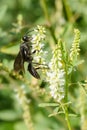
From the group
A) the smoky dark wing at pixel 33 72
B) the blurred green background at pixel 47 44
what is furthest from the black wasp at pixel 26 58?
the blurred green background at pixel 47 44

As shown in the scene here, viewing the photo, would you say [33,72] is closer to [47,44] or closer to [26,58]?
[26,58]

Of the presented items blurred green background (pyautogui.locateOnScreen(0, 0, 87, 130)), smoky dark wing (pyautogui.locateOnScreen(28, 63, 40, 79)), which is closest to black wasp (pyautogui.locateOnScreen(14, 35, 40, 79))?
smoky dark wing (pyautogui.locateOnScreen(28, 63, 40, 79))

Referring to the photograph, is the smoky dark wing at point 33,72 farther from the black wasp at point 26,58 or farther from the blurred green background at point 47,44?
the blurred green background at point 47,44

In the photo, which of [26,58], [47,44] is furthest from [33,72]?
[47,44]

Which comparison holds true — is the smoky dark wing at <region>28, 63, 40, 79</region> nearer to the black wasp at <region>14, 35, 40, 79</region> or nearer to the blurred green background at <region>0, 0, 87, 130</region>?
the black wasp at <region>14, 35, 40, 79</region>

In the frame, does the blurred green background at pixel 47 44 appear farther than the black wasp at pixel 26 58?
Yes

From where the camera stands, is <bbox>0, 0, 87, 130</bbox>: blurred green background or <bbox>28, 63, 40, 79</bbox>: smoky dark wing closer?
<bbox>28, 63, 40, 79</bbox>: smoky dark wing

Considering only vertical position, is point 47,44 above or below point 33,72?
above

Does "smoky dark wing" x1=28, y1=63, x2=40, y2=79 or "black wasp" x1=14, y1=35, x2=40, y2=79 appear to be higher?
"black wasp" x1=14, y1=35, x2=40, y2=79
